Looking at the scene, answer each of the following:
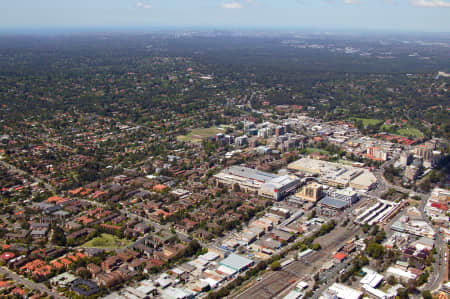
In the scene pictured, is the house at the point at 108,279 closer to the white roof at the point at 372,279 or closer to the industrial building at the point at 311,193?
the white roof at the point at 372,279

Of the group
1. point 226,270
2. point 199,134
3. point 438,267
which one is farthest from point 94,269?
point 199,134

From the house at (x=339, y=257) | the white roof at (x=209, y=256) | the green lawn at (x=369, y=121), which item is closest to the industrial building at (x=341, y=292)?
the house at (x=339, y=257)

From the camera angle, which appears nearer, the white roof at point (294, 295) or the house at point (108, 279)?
the white roof at point (294, 295)

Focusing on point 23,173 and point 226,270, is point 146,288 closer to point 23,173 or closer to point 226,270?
point 226,270

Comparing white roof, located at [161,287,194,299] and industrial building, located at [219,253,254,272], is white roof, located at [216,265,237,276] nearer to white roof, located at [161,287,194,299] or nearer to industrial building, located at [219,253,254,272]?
industrial building, located at [219,253,254,272]

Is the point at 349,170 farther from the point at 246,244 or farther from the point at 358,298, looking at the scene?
the point at 358,298

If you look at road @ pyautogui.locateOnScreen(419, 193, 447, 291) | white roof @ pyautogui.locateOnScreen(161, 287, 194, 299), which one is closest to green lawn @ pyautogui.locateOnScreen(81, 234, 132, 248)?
white roof @ pyautogui.locateOnScreen(161, 287, 194, 299)
